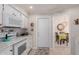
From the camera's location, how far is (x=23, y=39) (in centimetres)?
204

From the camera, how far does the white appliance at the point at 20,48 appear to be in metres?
1.89

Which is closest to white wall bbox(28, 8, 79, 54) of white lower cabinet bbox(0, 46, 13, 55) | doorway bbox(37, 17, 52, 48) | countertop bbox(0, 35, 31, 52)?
doorway bbox(37, 17, 52, 48)

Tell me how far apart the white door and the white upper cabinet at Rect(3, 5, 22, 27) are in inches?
13.9

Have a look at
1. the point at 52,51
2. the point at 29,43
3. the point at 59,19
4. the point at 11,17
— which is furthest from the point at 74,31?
the point at 11,17

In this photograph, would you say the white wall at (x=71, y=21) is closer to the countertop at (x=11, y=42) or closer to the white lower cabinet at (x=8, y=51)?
the countertop at (x=11, y=42)

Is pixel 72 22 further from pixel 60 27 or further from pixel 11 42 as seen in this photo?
pixel 11 42

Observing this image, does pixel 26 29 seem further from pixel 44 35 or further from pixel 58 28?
pixel 58 28

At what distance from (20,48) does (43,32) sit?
49 centimetres

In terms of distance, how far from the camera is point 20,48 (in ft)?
6.56

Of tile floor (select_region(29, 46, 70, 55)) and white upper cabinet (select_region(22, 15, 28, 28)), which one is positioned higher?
white upper cabinet (select_region(22, 15, 28, 28))

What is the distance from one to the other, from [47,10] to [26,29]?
0.49 meters

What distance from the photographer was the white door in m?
2.05

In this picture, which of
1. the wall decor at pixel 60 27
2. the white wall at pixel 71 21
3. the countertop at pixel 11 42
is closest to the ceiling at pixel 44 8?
the white wall at pixel 71 21

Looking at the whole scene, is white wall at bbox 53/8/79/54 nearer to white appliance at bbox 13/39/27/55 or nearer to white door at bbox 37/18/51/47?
white door at bbox 37/18/51/47
